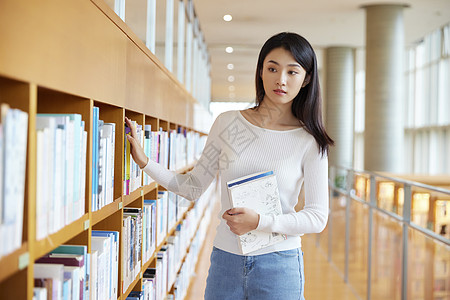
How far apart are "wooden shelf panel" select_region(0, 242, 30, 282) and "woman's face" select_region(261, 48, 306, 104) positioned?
1052mm

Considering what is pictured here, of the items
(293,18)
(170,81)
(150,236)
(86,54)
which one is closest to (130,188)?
(150,236)

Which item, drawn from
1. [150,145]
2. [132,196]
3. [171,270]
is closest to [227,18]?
[171,270]

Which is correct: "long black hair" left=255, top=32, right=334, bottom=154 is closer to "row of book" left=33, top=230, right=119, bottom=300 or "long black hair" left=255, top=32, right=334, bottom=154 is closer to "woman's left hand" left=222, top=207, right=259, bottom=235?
"woman's left hand" left=222, top=207, right=259, bottom=235

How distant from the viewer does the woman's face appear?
1.78 meters

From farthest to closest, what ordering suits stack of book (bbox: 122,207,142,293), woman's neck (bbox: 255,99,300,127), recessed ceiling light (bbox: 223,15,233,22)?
recessed ceiling light (bbox: 223,15,233,22)
stack of book (bbox: 122,207,142,293)
woman's neck (bbox: 255,99,300,127)

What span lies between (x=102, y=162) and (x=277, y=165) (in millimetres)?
615

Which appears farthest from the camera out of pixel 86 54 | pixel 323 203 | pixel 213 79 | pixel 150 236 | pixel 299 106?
pixel 213 79

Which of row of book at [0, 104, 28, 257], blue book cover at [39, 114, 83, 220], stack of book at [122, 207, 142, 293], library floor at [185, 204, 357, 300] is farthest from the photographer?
library floor at [185, 204, 357, 300]

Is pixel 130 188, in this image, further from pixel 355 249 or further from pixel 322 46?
pixel 322 46

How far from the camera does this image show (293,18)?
1048 centimetres

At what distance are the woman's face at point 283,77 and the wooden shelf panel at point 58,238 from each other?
0.79 meters

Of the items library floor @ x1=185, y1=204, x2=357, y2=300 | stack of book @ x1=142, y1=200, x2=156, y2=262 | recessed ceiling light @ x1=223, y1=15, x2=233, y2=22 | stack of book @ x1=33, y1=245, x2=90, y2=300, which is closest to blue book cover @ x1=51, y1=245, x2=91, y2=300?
stack of book @ x1=33, y1=245, x2=90, y2=300

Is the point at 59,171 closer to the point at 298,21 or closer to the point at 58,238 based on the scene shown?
the point at 58,238

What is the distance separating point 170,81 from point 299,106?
188 cm
